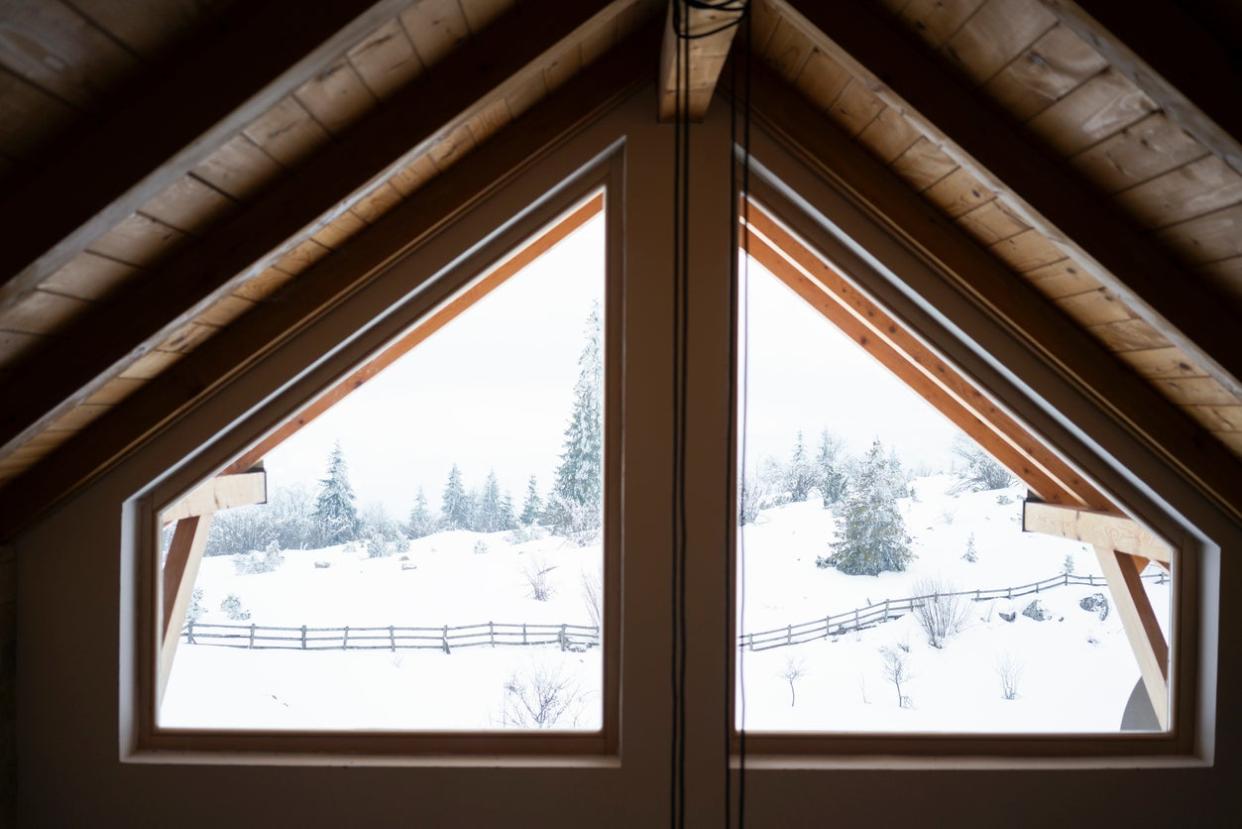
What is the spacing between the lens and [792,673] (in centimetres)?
251

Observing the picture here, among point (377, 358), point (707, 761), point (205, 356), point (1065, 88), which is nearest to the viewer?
point (1065, 88)

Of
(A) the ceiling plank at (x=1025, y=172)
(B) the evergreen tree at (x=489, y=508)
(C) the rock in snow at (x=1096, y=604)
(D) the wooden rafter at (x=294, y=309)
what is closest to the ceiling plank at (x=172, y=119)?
(D) the wooden rafter at (x=294, y=309)

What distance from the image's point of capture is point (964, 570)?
268cm

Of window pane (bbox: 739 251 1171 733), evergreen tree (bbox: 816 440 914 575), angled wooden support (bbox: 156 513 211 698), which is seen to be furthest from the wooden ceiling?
evergreen tree (bbox: 816 440 914 575)

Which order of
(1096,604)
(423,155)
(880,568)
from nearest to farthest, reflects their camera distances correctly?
(423,155), (880,568), (1096,604)

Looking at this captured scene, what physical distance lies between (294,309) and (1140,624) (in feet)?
9.05

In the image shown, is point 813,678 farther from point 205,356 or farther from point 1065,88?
point 205,356

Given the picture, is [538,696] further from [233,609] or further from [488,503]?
[233,609]

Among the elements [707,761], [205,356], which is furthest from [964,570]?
[205,356]

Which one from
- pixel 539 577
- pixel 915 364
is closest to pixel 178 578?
pixel 539 577

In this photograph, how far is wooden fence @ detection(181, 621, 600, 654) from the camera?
258 centimetres

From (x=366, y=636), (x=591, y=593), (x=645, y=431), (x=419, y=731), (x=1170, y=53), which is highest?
(x=1170, y=53)

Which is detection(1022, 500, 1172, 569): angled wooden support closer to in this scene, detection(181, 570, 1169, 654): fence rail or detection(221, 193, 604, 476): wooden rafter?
detection(181, 570, 1169, 654): fence rail

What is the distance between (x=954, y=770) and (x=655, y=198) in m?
1.88
